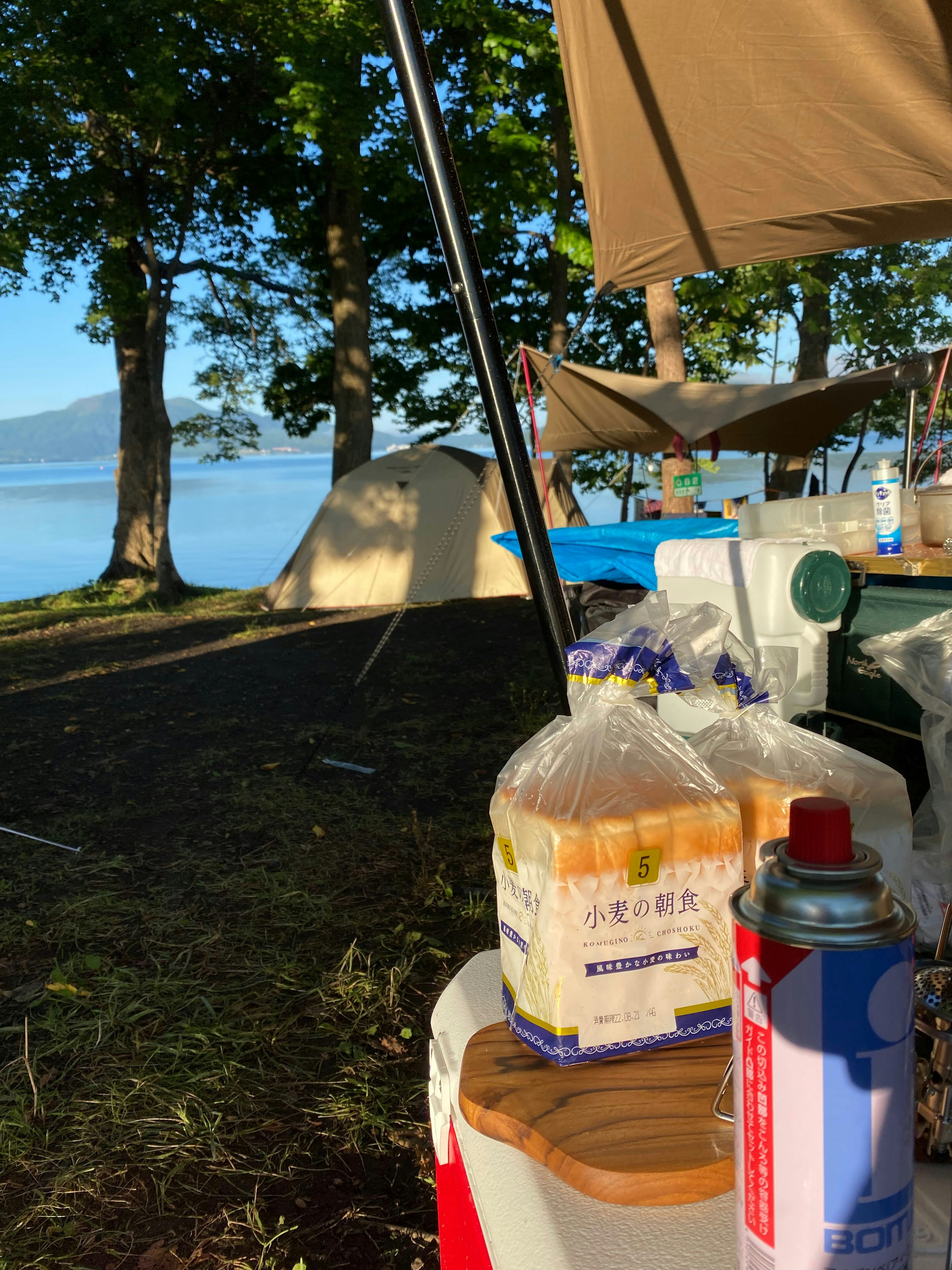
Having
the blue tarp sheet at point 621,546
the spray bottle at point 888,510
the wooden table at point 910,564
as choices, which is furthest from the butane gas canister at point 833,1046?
the blue tarp sheet at point 621,546

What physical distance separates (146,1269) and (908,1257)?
1.60 meters

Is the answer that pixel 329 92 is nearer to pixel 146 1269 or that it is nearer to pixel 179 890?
pixel 179 890

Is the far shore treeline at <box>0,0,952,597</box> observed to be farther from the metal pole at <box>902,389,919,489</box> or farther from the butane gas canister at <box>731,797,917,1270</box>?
the butane gas canister at <box>731,797,917,1270</box>

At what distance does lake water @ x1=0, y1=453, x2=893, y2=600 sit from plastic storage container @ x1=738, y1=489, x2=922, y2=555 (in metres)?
4.78

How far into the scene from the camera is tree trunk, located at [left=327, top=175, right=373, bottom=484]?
12.3m

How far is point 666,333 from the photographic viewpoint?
28.4 ft

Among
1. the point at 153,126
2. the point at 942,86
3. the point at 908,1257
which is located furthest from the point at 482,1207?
the point at 153,126

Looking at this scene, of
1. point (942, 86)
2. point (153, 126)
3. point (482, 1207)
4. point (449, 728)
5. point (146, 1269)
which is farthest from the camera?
point (153, 126)

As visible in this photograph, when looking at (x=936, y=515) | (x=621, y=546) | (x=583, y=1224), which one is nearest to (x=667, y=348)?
(x=621, y=546)

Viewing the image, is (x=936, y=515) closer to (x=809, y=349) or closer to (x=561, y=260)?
(x=809, y=349)

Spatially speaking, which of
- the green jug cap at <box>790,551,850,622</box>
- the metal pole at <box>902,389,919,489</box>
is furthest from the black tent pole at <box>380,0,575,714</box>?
the metal pole at <box>902,389,919,489</box>

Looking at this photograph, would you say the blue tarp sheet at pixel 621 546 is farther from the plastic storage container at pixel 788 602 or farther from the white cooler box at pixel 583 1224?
the white cooler box at pixel 583 1224

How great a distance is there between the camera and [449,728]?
5297 millimetres

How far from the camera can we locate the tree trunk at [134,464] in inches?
514
